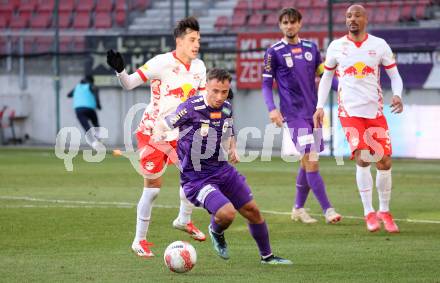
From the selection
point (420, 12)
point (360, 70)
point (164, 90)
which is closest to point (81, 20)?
point (420, 12)

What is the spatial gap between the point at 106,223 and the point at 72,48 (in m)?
16.6

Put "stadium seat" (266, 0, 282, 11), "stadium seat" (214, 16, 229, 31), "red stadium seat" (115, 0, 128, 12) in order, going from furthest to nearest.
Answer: "red stadium seat" (115, 0, 128, 12) < "stadium seat" (214, 16, 229, 31) < "stadium seat" (266, 0, 282, 11)

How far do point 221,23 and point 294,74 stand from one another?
14517mm

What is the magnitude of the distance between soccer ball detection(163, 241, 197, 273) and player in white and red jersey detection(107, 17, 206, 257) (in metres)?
1.39

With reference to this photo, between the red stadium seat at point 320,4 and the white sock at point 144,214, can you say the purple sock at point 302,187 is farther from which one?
the red stadium seat at point 320,4

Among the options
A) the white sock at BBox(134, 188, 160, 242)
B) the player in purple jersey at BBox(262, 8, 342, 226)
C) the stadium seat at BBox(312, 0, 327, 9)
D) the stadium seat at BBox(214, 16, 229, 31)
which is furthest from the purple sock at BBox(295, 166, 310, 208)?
the stadium seat at BBox(214, 16, 229, 31)

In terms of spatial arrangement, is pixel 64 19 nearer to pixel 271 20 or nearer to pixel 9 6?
pixel 9 6

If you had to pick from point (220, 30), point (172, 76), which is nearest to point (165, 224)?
point (172, 76)

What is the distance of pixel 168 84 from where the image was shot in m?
10.7

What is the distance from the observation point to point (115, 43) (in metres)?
27.1

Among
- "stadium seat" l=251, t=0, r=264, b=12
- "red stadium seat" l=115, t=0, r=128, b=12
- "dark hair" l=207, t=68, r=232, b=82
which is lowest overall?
"red stadium seat" l=115, t=0, r=128, b=12

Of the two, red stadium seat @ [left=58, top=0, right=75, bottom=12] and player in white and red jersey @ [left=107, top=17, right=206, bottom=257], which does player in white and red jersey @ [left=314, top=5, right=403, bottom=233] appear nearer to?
player in white and red jersey @ [left=107, top=17, right=206, bottom=257]

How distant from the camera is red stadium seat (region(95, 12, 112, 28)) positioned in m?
28.7

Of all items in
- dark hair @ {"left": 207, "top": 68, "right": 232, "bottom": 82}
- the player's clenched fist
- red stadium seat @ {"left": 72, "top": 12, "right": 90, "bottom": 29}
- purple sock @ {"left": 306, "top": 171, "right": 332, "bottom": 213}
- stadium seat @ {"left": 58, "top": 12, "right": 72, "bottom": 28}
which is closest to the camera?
dark hair @ {"left": 207, "top": 68, "right": 232, "bottom": 82}
